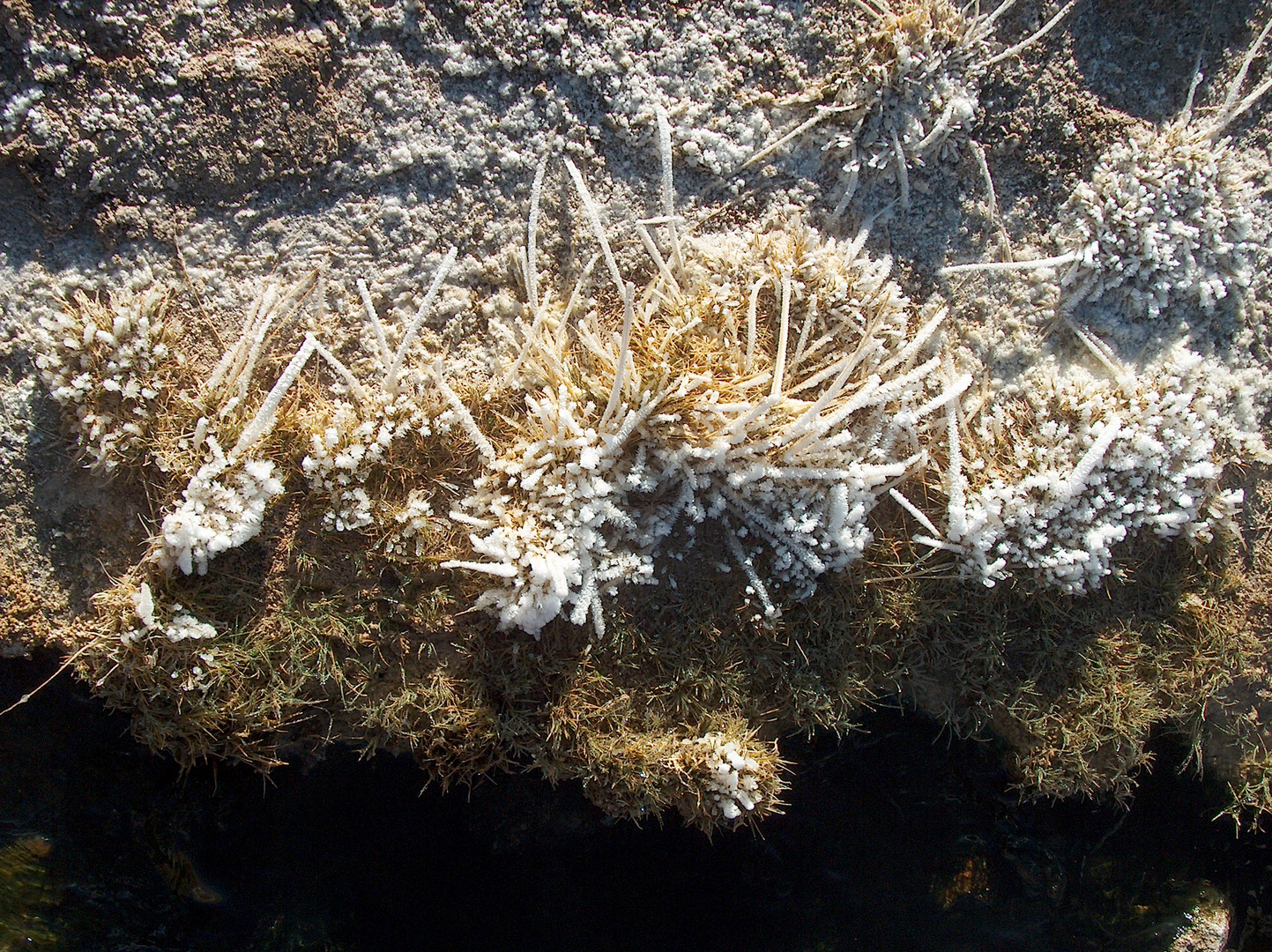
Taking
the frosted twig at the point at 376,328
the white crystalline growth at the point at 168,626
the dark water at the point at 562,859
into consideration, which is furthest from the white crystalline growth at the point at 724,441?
the dark water at the point at 562,859

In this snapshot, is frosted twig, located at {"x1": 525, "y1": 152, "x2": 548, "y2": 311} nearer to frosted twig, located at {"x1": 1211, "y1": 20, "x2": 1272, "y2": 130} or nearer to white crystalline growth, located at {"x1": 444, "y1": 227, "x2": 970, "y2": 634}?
white crystalline growth, located at {"x1": 444, "y1": 227, "x2": 970, "y2": 634}

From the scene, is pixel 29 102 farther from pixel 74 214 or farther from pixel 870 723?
pixel 870 723

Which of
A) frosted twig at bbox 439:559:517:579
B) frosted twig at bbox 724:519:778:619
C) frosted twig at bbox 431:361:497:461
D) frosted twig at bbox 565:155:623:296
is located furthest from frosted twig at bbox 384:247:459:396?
frosted twig at bbox 724:519:778:619

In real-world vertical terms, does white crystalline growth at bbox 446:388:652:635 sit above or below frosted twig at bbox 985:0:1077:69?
below

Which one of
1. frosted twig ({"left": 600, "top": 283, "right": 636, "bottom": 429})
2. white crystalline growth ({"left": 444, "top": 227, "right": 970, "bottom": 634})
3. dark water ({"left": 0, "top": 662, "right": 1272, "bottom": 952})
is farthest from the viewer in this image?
dark water ({"left": 0, "top": 662, "right": 1272, "bottom": 952})

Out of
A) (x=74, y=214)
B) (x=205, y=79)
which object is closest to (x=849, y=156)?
(x=205, y=79)

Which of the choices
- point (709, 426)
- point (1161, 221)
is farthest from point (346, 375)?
point (1161, 221)

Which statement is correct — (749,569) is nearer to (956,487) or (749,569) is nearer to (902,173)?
(956,487)

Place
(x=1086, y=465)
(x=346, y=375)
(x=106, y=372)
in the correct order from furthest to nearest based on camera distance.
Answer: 1. (x=1086, y=465)
2. (x=346, y=375)
3. (x=106, y=372)
